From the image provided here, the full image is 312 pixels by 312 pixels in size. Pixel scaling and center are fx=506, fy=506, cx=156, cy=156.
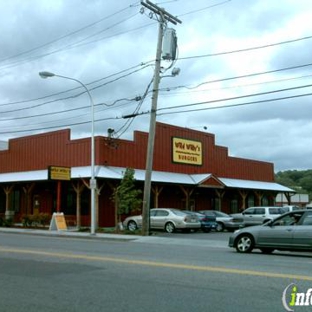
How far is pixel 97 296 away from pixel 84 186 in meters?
24.9

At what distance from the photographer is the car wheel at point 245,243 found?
1695 cm

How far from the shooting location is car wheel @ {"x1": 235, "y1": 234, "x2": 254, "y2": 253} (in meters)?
17.0

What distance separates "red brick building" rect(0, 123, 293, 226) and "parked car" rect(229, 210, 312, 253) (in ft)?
50.0

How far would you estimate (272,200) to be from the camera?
53.2m

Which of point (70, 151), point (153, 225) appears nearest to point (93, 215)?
point (153, 225)

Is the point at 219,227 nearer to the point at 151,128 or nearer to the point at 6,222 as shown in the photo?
the point at 151,128

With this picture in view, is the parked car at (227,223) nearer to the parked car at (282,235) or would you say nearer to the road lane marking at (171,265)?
the parked car at (282,235)

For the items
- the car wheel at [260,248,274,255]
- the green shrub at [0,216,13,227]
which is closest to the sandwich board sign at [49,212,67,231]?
the green shrub at [0,216,13,227]

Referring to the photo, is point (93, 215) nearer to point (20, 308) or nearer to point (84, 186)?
point (84, 186)

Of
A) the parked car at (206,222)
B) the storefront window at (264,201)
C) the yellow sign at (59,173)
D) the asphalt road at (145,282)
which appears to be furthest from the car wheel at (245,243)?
the storefront window at (264,201)

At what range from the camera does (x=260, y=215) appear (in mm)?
32781

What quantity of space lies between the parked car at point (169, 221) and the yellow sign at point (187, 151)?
10.2 metres

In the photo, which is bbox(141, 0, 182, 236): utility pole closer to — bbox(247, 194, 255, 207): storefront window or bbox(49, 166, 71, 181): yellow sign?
bbox(49, 166, 71, 181): yellow sign

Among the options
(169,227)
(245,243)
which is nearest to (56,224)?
(169,227)
